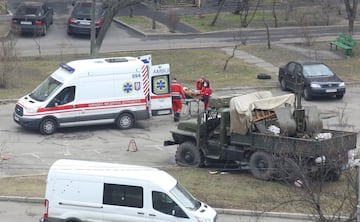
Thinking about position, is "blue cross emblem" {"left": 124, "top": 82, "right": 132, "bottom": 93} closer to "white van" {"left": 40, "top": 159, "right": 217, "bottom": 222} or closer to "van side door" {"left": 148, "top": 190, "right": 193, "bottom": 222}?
"white van" {"left": 40, "top": 159, "right": 217, "bottom": 222}

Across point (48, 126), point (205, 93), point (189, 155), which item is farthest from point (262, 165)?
point (205, 93)

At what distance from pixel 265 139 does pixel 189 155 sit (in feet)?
8.65

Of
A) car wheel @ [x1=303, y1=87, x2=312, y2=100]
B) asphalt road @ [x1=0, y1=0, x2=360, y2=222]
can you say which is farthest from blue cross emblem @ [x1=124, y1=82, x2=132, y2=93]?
car wheel @ [x1=303, y1=87, x2=312, y2=100]

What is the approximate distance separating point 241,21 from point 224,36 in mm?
4152

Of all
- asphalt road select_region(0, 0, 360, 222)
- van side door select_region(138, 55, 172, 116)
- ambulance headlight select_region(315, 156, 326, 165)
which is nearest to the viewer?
ambulance headlight select_region(315, 156, 326, 165)

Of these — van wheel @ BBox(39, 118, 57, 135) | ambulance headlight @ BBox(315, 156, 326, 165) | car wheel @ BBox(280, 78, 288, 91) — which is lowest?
van wheel @ BBox(39, 118, 57, 135)

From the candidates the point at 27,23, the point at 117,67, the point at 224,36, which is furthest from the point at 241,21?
the point at 117,67

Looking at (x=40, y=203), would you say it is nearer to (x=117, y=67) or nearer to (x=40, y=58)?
(x=117, y=67)

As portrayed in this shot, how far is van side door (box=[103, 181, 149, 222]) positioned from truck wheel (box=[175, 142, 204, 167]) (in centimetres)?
705

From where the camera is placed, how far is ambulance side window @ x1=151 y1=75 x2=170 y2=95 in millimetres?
32938

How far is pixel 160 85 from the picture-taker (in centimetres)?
3303

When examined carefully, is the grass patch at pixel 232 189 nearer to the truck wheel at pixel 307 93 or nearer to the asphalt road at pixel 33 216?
the asphalt road at pixel 33 216

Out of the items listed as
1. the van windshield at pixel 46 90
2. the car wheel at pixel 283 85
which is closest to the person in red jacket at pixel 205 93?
the car wheel at pixel 283 85

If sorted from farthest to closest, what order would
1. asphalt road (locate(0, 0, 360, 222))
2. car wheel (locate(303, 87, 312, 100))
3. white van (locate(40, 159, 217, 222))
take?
car wheel (locate(303, 87, 312, 100)), asphalt road (locate(0, 0, 360, 222)), white van (locate(40, 159, 217, 222))
